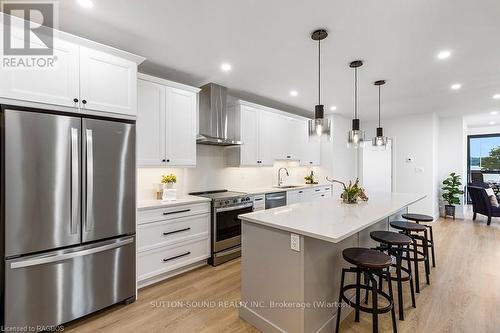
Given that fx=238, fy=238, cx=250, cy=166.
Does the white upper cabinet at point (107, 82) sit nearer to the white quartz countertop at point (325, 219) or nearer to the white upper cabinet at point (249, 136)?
the white quartz countertop at point (325, 219)

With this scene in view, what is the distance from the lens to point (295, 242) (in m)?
1.85

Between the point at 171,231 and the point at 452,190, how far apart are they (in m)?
6.89

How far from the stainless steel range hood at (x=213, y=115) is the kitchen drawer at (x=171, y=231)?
1242 mm

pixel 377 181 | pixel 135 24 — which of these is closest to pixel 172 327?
pixel 135 24

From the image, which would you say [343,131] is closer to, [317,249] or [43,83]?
[317,249]

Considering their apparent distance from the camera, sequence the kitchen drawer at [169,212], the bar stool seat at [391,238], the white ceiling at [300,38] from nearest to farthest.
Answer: the white ceiling at [300,38]
the bar stool seat at [391,238]
the kitchen drawer at [169,212]

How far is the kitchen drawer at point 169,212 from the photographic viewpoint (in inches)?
109

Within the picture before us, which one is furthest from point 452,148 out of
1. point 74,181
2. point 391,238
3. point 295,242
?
point 74,181

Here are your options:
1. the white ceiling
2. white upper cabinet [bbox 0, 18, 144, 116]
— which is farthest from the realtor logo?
the white ceiling

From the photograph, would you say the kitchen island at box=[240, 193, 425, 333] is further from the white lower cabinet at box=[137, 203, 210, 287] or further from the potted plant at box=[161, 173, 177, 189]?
the potted plant at box=[161, 173, 177, 189]

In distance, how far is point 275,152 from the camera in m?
4.99

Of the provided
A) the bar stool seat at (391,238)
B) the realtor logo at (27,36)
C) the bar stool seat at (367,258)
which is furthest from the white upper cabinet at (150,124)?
the bar stool seat at (391,238)

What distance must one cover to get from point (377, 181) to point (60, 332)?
7.26m

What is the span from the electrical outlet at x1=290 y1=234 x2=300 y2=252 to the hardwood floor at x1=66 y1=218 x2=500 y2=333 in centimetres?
90
